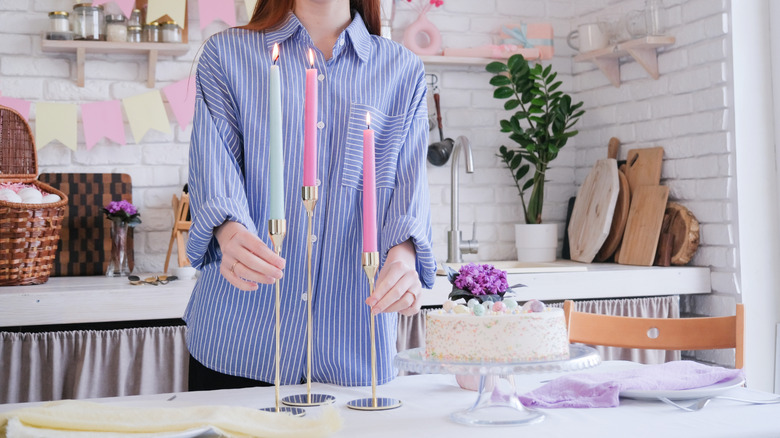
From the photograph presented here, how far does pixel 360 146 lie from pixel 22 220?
127 cm

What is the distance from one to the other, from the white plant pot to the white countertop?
0.90 ft

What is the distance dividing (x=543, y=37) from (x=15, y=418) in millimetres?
2620

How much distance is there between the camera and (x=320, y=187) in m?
1.31

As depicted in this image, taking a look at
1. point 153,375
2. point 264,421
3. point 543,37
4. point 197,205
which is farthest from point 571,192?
point 264,421

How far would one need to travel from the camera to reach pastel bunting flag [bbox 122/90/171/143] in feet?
8.70

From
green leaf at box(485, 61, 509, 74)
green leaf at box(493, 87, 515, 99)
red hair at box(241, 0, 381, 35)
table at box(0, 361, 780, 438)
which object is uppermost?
green leaf at box(485, 61, 509, 74)

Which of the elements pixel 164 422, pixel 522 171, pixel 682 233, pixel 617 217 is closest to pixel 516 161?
pixel 522 171

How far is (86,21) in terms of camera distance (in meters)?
2.56

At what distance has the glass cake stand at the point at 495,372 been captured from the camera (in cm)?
91

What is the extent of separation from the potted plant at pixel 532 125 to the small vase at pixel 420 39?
0.23 m

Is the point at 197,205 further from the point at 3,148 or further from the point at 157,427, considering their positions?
the point at 3,148

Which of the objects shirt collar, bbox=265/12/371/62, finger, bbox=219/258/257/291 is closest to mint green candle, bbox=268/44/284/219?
finger, bbox=219/258/257/291

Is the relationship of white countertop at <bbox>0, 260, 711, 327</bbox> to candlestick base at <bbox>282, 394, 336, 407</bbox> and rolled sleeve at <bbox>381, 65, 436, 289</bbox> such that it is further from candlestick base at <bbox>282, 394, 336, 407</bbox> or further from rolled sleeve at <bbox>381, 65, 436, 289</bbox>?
candlestick base at <bbox>282, 394, 336, 407</bbox>

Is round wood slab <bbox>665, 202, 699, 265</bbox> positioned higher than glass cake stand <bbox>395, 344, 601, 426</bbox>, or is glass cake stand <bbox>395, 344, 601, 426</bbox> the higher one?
round wood slab <bbox>665, 202, 699, 265</bbox>
